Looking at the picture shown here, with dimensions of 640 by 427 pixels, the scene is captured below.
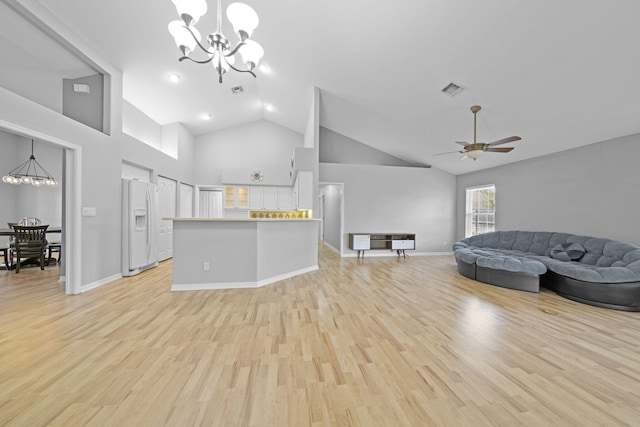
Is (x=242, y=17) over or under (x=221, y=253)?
over

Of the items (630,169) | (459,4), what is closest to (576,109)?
(630,169)

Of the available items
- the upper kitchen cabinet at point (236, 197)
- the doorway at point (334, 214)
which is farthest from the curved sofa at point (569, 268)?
the upper kitchen cabinet at point (236, 197)

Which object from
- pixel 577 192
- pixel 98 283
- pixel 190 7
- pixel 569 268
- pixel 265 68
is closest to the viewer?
pixel 190 7

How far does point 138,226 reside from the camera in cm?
466

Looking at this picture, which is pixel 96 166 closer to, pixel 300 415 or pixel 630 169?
pixel 300 415

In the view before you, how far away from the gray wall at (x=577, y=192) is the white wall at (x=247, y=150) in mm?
5984

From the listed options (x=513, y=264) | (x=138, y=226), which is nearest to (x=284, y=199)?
(x=138, y=226)

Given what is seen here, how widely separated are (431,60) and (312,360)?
4.16m

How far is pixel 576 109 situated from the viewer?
147 inches

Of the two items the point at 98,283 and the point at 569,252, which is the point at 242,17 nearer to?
the point at 98,283

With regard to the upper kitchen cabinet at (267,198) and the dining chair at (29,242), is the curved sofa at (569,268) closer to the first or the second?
the upper kitchen cabinet at (267,198)

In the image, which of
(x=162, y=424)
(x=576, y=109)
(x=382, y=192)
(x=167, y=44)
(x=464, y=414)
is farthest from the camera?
(x=382, y=192)

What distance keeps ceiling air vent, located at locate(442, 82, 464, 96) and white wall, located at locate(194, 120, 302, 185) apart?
4924 mm

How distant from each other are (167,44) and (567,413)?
607 centimetres
